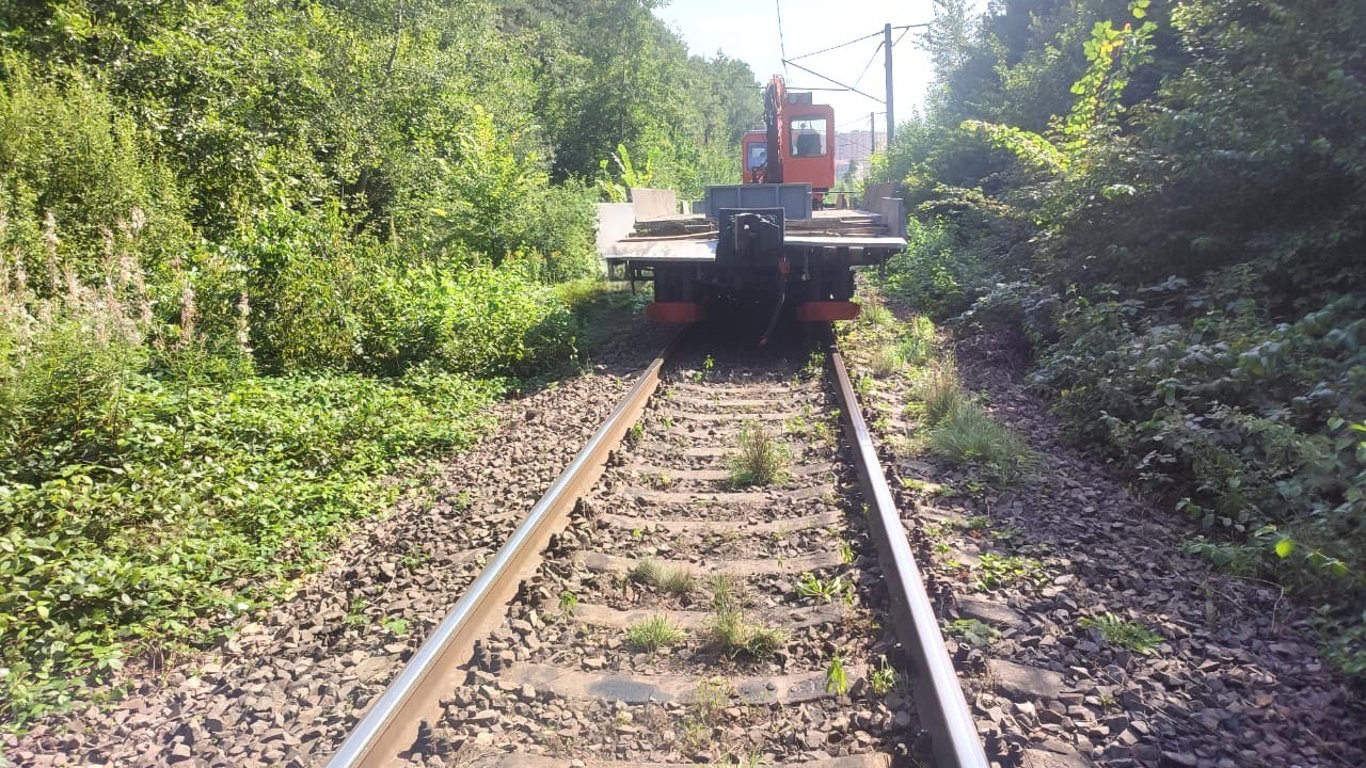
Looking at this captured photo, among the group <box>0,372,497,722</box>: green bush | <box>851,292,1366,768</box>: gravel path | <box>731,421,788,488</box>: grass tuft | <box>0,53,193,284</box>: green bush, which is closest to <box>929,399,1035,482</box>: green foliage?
<box>851,292,1366,768</box>: gravel path

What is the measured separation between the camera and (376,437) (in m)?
6.07

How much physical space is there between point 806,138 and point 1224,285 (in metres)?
15.0

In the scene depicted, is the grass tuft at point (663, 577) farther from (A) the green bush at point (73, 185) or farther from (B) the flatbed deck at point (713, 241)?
(B) the flatbed deck at point (713, 241)

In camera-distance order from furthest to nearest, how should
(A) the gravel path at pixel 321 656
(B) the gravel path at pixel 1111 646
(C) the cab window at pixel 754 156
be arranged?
(C) the cab window at pixel 754 156 → (A) the gravel path at pixel 321 656 → (B) the gravel path at pixel 1111 646

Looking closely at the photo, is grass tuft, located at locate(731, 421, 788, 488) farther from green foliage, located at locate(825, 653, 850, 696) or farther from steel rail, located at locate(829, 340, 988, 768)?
green foliage, located at locate(825, 653, 850, 696)

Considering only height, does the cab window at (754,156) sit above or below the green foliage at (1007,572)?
above

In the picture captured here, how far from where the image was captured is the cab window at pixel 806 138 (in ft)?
67.5

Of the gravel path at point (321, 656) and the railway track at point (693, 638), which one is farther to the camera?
the gravel path at point (321, 656)

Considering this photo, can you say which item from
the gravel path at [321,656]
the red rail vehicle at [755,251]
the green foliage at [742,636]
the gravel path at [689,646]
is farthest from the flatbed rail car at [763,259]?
the green foliage at [742,636]

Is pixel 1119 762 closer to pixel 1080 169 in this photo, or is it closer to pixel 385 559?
pixel 385 559

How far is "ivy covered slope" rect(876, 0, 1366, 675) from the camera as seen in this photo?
3.95m

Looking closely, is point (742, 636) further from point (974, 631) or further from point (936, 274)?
point (936, 274)

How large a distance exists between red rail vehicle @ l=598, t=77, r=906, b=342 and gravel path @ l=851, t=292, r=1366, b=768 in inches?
175

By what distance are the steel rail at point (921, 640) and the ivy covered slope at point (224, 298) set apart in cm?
288
